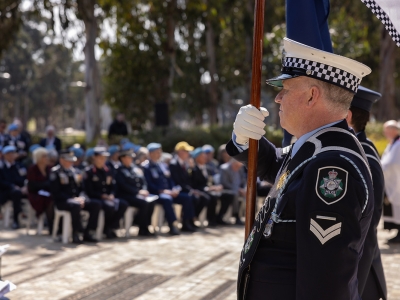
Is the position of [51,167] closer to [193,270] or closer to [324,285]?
[193,270]

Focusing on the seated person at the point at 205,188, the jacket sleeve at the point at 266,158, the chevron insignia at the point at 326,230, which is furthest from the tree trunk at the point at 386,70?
the chevron insignia at the point at 326,230

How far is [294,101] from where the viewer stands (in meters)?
2.79

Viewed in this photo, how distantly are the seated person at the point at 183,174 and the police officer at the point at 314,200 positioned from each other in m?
10.3

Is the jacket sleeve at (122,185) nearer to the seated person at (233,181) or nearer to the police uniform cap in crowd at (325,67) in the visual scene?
the seated person at (233,181)

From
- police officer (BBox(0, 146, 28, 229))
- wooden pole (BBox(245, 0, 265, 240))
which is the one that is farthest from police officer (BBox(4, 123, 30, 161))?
wooden pole (BBox(245, 0, 265, 240))

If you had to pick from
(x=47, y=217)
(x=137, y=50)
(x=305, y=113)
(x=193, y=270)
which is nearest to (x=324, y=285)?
(x=305, y=113)

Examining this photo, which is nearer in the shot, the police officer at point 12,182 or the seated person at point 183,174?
the police officer at point 12,182

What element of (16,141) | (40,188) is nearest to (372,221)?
(40,188)

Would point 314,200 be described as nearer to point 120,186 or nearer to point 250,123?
point 250,123

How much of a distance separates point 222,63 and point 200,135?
20262 millimetres

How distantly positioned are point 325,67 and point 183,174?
420 inches

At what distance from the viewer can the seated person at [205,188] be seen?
1367 centimetres

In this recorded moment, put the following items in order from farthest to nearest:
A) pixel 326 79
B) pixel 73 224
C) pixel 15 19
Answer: pixel 15 19, pixel 73 224, pixel 326 79

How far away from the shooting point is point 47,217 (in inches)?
460
